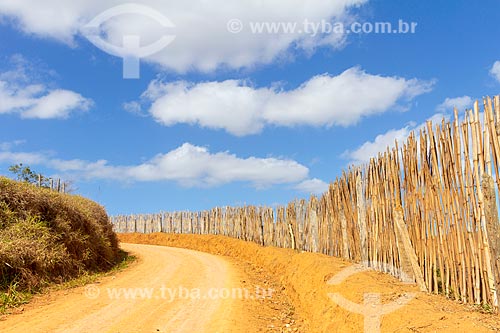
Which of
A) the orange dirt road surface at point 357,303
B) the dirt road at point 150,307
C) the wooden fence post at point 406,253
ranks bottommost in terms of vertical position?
the dirt road at point 150,307

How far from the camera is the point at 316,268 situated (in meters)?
8.98

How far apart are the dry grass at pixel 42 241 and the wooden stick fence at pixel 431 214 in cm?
699

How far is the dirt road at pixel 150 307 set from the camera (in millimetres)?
6938

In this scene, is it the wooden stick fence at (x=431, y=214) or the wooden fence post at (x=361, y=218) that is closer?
the wooden stick fence at (x=431, y=214)

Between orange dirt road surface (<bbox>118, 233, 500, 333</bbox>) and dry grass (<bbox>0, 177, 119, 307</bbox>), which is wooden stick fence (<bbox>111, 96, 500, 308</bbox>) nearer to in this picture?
orange dirt road surface (<bbox>118, 233, 500, 333</bbox>)

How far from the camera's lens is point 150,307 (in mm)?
8117

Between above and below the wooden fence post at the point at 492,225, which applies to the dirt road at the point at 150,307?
below

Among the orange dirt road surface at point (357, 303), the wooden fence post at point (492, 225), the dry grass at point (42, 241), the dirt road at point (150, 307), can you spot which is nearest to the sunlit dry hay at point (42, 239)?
the dry grass at point (42, 241)

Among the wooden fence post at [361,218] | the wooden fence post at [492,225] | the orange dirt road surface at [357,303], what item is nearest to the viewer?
the orange dirt road surface at [357,303]

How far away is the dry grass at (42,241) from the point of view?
9500 mm

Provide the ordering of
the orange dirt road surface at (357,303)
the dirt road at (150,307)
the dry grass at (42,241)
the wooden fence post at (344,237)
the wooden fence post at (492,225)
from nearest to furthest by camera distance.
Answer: the orange dirt road surface at (357,303) → the wooden fence post at (492,225) → the dirt road at (150,307) → the dry grass at (42,241) → the wooden fence post at (344,237)

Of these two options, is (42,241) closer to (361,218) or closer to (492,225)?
(361,218)

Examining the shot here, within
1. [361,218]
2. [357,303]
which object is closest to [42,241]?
[361,218]

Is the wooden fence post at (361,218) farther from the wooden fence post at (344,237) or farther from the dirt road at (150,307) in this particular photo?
the dirt road at (150,307)
